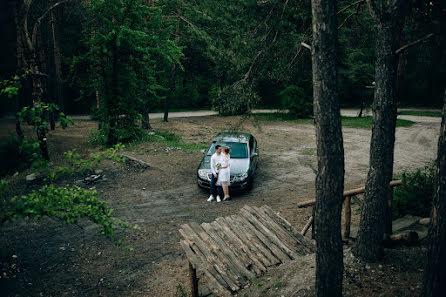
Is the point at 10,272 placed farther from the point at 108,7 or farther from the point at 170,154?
the point at 108,7

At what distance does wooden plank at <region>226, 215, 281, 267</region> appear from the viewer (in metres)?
5.84

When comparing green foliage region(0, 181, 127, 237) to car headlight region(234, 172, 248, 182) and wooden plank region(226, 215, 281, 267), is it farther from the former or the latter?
car headlight region(234, 172, 248, 182)

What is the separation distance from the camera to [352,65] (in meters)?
25.6

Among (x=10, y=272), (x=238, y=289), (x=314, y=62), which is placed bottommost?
(x=10, y=272)

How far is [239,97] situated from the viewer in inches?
262

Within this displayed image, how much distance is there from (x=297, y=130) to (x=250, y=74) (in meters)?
16.9

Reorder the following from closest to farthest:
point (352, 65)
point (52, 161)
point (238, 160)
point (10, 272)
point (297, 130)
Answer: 1. point (10, 272)
2. point (238, 160)
3. point (52, 161)
4. point (297, 130)
5. point (352, 65)

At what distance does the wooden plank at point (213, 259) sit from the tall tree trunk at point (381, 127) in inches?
88.0

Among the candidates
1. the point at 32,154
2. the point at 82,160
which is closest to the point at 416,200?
the point at 82,160

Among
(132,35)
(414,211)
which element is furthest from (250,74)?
(132,35)

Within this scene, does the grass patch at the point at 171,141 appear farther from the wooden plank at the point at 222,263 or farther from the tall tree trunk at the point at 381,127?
the tall tree trunk at the point at 381,127

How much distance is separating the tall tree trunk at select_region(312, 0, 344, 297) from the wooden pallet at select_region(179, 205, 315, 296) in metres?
1.46

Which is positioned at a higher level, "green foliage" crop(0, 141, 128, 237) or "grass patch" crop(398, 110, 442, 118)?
"grass patch" crop(398, 110, 442, 118)

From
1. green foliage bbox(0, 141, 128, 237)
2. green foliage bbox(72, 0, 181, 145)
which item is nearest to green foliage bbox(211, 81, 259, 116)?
green foliage bbox(0, 141, 128, 237)
